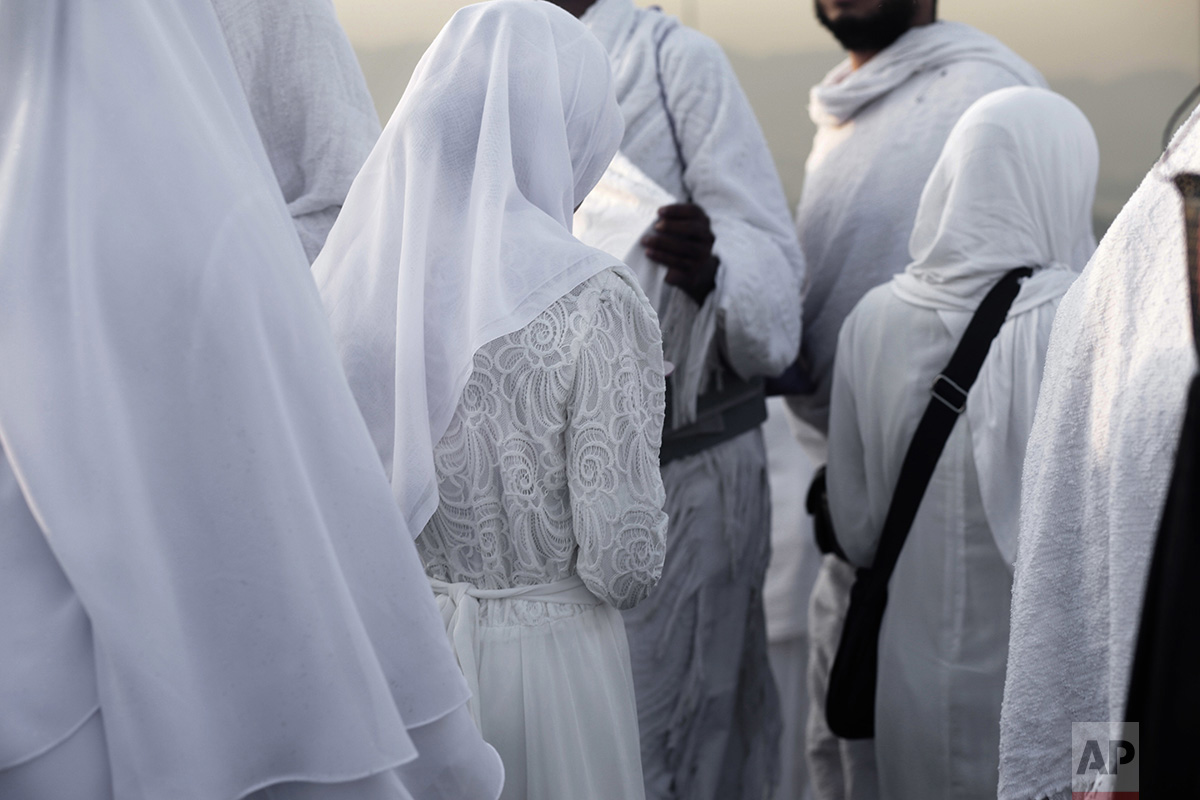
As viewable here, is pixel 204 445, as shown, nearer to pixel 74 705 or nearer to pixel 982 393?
pixel 74 705

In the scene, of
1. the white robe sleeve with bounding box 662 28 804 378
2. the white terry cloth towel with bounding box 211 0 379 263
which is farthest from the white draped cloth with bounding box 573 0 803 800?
the white terry cloth towel with bounding box 211 0 379 263

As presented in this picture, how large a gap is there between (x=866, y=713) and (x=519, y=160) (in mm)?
1214

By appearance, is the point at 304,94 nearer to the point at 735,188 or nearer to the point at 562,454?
the point at 562,454

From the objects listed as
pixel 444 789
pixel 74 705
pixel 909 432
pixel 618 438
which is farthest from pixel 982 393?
pixel 74 705

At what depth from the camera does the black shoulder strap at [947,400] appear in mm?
1823

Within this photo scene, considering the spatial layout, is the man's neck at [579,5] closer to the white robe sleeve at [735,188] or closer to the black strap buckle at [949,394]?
the white robe sleeve at [735,188]

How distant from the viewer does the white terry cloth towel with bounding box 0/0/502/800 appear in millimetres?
847

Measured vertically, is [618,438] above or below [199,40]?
below

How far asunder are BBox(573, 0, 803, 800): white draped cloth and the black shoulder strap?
1.59 feet

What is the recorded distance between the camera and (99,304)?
87 cm

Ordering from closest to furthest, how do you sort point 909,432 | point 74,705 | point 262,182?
point 74,705
point 262,182
point 909,432

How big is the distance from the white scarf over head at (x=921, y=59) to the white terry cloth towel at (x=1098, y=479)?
1.76 meters

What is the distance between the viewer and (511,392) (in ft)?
4.41

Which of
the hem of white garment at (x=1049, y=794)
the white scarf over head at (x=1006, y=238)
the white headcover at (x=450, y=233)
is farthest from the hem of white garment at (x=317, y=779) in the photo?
the white scarf over head at (x=1006, y=238)
